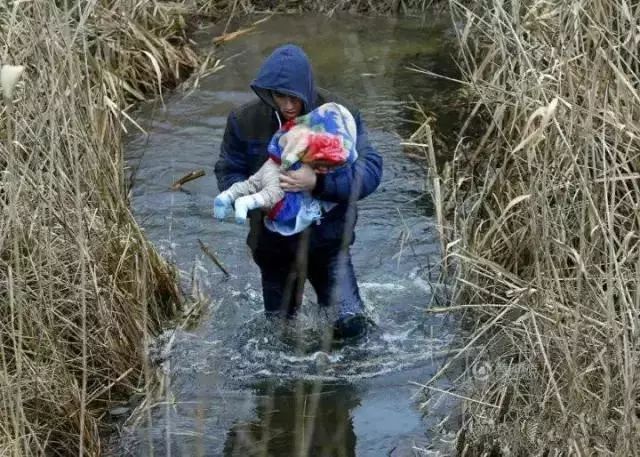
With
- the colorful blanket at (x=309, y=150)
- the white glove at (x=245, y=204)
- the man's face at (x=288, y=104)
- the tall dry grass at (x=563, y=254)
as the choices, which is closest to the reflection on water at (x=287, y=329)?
the tall dry grass at (x=563, y=254)

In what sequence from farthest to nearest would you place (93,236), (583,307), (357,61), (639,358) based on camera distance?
(357,61), (93,236), (583,307), (639,358)

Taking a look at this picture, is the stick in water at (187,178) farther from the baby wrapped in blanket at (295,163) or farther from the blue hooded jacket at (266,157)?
the baby wrapped in blanket at (295,163)

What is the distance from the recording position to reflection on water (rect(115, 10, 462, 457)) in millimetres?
4156

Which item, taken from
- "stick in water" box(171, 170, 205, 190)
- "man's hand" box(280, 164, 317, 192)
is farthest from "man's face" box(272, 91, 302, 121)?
"stick in water" box(171, 170, 205, 190)

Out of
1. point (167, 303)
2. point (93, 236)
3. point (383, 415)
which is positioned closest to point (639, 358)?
point (383, 415)

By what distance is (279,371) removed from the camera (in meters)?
4.64

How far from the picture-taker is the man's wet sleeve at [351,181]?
13.6 ft

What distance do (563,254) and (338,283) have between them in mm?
1183

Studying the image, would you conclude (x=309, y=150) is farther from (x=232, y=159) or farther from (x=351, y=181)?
(x=232, y=159)

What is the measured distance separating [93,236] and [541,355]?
1.78 m

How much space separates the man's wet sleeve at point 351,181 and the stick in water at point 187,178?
2.58m

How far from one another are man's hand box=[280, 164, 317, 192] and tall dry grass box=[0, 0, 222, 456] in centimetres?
67

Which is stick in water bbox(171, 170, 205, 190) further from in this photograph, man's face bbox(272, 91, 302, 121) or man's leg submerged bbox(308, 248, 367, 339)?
man's face bbox(272, 91, 302, 121)

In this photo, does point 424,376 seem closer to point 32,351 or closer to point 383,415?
point 383,415
